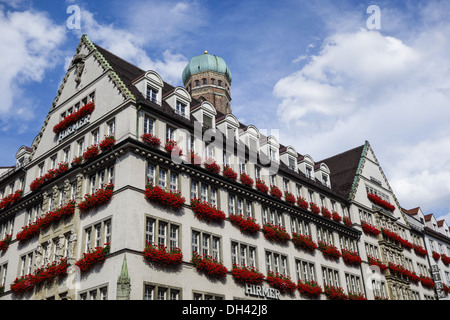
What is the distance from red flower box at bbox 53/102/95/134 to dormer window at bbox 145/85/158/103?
400 cm

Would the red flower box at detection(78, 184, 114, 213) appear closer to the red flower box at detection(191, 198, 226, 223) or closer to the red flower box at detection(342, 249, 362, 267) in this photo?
the red flower box at detection(191, 198, 226, 223)

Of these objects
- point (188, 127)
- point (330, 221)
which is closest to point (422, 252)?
point (330, 221)

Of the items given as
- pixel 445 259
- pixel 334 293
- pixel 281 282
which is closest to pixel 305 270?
pixel 334 293

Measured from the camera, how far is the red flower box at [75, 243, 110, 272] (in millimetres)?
25969

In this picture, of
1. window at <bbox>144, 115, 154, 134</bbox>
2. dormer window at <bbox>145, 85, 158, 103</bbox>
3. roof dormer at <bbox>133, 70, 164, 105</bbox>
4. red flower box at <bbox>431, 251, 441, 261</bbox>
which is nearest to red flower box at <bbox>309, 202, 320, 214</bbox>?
roof dormer at <bbox>133, 70, 164, 105</bbox>

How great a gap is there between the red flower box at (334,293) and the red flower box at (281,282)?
458 cm

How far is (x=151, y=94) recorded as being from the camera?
32750mm

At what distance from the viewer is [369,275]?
4478 centimetres

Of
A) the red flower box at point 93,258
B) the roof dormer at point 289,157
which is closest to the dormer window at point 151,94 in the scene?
the red flower box at point 93,258

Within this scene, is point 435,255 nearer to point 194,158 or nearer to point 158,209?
point 194,158

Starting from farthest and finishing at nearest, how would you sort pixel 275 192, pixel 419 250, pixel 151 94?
pixel 419 250 → pixel 275 192 → pixel 151 94

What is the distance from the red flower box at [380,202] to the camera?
51166 millimetres

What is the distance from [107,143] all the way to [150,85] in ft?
18.2
